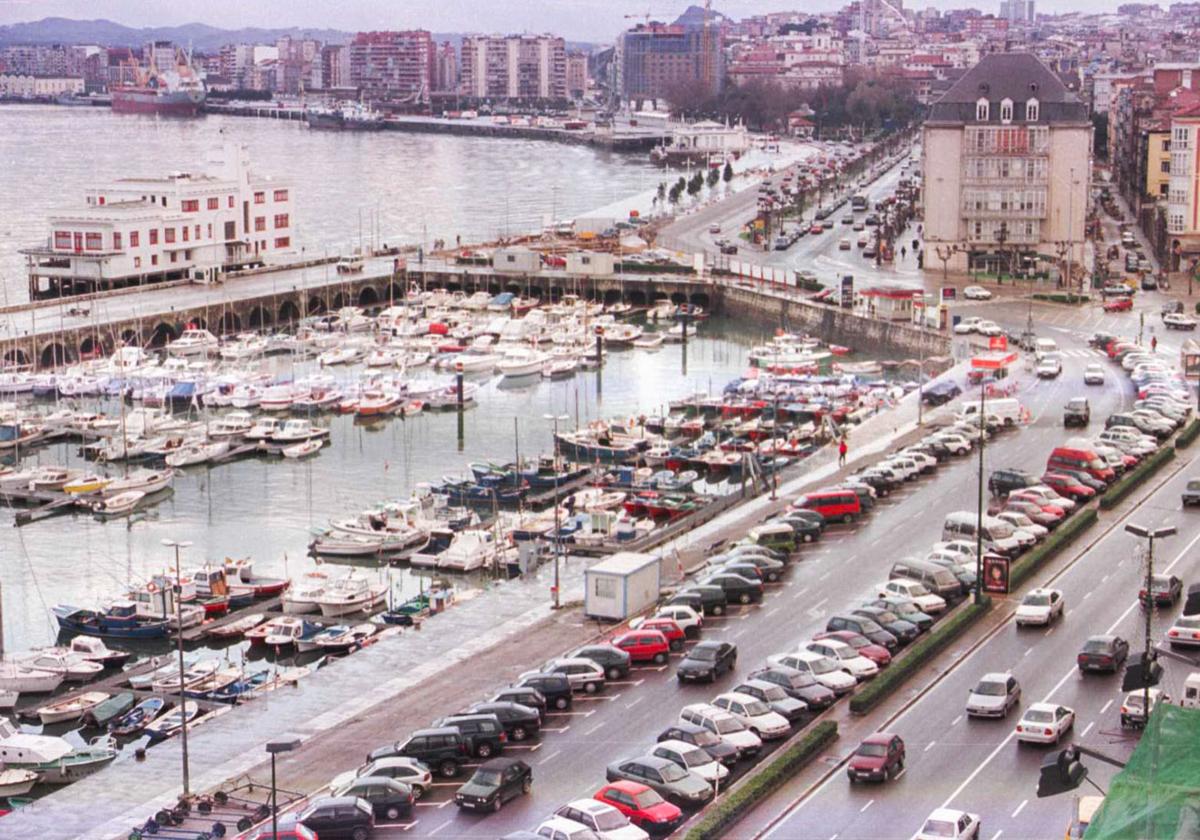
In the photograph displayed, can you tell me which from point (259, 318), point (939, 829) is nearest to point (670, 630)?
point (939, 829)

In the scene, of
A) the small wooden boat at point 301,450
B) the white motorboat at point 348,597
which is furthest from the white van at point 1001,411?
the small wooden boat at point 301,450

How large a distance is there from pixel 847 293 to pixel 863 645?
26177mm

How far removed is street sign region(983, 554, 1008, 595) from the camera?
60.8 ft

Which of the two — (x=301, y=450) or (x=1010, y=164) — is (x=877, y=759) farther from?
(x=1010, y=164)

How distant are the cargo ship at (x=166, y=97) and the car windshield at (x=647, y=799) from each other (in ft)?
579

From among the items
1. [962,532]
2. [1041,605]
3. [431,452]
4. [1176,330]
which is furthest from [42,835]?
[1176,330]

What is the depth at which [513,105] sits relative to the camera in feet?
616

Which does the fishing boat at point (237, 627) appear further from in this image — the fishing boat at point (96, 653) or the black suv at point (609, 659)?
the black suv at point (609, 659)

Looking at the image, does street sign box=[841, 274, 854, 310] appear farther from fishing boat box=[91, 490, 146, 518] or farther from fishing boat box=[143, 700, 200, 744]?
fishing boat box=[143, 700, 200, 744]

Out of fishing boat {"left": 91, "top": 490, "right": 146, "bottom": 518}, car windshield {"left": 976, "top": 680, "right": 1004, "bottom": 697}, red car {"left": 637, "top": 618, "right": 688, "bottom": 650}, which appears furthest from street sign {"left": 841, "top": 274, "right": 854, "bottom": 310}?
car windshield {"left": 976, "top": 680, "right": 1004, "bottom": 697}

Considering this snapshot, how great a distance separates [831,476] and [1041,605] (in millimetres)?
7926

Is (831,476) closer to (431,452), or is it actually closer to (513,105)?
(431,452)

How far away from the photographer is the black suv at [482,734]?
14352 millimetres

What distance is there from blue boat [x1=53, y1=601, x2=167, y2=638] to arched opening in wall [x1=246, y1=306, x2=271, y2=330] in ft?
75.5
